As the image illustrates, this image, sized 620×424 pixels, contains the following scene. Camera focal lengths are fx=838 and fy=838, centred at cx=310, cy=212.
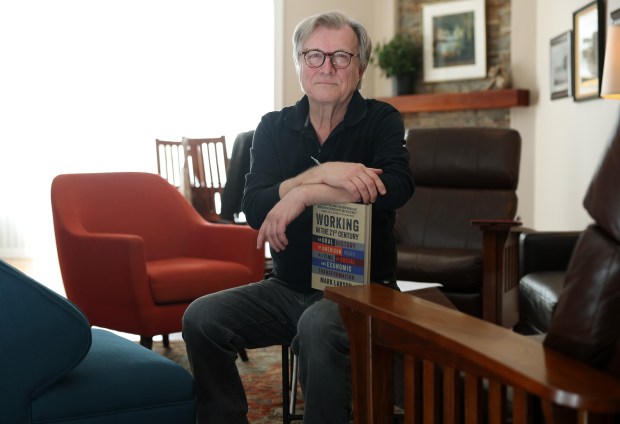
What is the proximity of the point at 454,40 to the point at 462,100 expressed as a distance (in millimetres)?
585

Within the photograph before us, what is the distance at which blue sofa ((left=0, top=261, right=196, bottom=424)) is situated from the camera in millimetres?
1536

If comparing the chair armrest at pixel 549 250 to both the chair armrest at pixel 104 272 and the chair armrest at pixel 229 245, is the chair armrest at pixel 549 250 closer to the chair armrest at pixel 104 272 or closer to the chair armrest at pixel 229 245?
the chair armrest at pixel 229 245

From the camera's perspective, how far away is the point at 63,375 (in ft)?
5.26

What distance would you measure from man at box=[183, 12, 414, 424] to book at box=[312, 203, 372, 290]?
65mm

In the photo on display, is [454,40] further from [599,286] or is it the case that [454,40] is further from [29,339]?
[599,286]

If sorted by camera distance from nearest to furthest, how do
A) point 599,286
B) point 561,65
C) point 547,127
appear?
point 599,286, point 561,65, point 547,127

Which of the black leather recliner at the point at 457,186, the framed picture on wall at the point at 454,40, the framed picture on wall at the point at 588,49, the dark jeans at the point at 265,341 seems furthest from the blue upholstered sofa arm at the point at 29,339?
the framed picture on wall at the point at 454,40

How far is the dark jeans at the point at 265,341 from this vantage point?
5.81 feet

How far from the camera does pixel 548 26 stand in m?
6.05

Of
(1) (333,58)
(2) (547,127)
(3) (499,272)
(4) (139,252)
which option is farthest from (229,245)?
(2) (547,127)

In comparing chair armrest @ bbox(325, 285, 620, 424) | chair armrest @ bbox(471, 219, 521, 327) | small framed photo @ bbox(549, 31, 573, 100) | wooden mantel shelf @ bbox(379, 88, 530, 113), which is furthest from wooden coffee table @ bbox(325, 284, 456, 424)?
wooden mantel shelf @ bbox(379, 88, 530, 113)

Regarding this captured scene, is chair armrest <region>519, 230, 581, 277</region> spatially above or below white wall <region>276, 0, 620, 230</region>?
below

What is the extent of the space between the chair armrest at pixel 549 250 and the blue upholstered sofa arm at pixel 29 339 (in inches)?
94.5

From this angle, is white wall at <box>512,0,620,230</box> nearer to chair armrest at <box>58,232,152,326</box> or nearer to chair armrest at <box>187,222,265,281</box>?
chair armrest at <box>187,222,265,281</box>
